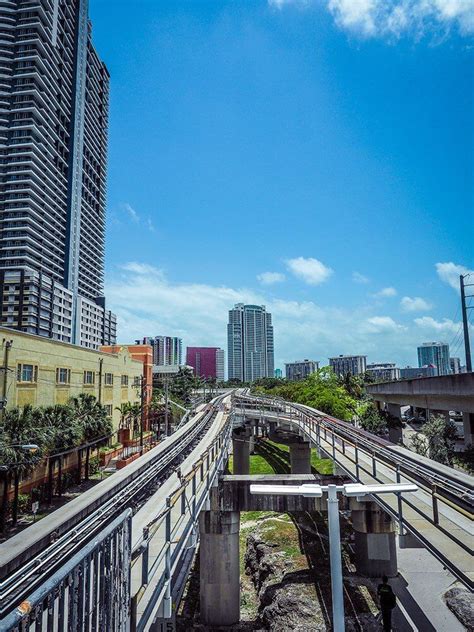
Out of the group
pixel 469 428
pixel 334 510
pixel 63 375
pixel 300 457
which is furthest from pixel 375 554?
pixel 63 375

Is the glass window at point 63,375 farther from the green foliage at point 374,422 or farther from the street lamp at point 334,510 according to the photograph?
the street lamp at point 334,510

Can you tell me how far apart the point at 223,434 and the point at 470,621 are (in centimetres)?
1355

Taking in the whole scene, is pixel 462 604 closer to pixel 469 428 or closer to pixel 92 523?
pixel 92 523

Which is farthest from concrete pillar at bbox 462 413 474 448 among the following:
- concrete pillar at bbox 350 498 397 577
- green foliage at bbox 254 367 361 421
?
green foliage at bbox 254 367 361 421

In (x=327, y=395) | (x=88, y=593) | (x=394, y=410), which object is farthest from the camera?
(x=327, y=395)

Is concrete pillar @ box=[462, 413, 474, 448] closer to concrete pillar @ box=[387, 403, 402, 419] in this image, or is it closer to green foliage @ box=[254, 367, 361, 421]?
concrete pillar @ box=[387, 403, 402, 419]

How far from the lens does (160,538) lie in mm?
11672

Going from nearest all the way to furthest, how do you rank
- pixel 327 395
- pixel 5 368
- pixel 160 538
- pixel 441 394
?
pixel 160 538, pixel 5 368, pixel 441 394, pixel 327 395

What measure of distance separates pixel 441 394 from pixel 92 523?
2761 cm

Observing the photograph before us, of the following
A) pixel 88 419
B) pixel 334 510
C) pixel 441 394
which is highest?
pixel 441 394

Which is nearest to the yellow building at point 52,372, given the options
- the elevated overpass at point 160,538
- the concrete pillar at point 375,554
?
the elevated overpass at point 160,538

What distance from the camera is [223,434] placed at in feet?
83.0

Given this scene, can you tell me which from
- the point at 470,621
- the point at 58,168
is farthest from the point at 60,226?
the point at 470,621

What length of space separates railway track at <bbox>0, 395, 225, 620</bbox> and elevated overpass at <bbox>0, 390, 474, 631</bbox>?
50 millimetres
